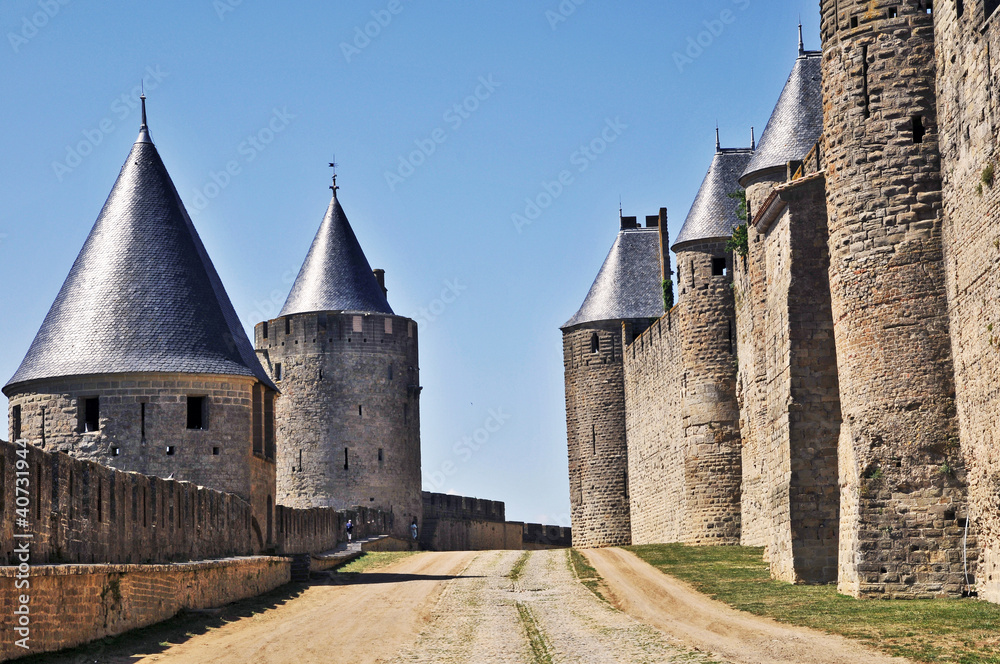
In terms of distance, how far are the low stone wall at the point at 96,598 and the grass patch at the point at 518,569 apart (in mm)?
4649

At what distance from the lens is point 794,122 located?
1046 inches

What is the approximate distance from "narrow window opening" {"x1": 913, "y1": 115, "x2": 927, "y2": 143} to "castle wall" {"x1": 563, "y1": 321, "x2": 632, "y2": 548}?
24.8m

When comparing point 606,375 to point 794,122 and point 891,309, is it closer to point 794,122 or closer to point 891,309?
point 794,122

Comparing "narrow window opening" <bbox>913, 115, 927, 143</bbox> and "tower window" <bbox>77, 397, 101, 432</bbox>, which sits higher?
"narrow window opening" <bbox>913, 115, 927, 143</bbox>

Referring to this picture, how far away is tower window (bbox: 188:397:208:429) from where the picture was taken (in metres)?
25.6

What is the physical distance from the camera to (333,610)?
17.9 meters

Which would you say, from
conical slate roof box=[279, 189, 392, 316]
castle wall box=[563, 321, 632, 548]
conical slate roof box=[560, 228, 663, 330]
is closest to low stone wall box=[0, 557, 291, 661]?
castle wall box=[563, 321, 632, 548]

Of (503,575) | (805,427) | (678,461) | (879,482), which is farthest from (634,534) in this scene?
(879,482)

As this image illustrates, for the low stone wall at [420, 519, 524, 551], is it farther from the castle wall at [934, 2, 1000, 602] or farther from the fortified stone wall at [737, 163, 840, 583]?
the castle wall at [934, 2, 1000, 602]

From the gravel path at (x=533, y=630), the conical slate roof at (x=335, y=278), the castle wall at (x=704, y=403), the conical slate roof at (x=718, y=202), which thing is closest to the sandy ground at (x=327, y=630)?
the gravel path at (x=533, y=630)

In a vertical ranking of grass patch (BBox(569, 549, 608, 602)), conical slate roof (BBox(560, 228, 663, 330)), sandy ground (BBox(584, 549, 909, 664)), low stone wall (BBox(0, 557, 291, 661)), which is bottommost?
sandy ground (BBox(584, 549, 909, 664))

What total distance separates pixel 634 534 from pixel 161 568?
26.1 m

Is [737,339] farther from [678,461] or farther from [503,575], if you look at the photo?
[503,575]

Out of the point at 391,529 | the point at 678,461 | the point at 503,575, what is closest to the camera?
the point at 503,575
